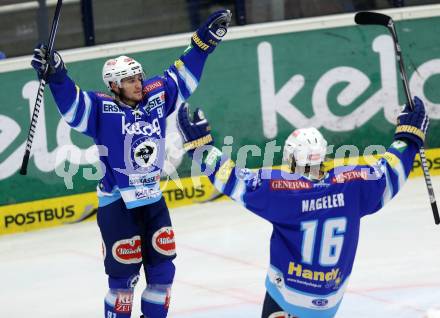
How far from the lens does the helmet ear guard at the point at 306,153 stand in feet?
16.0

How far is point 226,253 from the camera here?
28.9 ft

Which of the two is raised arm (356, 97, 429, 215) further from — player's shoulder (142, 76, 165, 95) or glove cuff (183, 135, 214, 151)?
player's shoulder (142, 76, 165, 95)

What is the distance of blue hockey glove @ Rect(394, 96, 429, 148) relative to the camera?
504cm

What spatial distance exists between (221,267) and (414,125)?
364 centimetres

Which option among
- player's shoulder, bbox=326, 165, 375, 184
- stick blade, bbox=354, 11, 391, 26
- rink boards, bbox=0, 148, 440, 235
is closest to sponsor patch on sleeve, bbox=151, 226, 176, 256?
stick blade, bbox=354, 11, 391, 26

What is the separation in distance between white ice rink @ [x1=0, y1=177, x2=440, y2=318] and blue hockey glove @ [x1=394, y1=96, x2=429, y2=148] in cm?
219

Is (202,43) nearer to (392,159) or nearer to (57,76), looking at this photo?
(57,76)

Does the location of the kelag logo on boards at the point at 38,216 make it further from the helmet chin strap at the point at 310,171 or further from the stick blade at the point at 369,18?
the helmet chin strap at the point at 310,171

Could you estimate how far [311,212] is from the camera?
4832 mm

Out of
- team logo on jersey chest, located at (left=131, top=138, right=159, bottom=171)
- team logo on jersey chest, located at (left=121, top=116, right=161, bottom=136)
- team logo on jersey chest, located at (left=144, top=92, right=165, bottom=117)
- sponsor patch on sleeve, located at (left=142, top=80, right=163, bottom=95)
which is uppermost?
sponsor patch on sleeve, located at (left=142, top=80, right=163, bottom=95)

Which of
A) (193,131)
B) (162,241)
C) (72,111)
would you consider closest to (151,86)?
(72,111)

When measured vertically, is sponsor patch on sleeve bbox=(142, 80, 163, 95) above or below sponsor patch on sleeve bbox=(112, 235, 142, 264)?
above

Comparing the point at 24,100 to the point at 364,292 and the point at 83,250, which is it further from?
the point at 364,292

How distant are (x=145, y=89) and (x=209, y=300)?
5.89 ft
